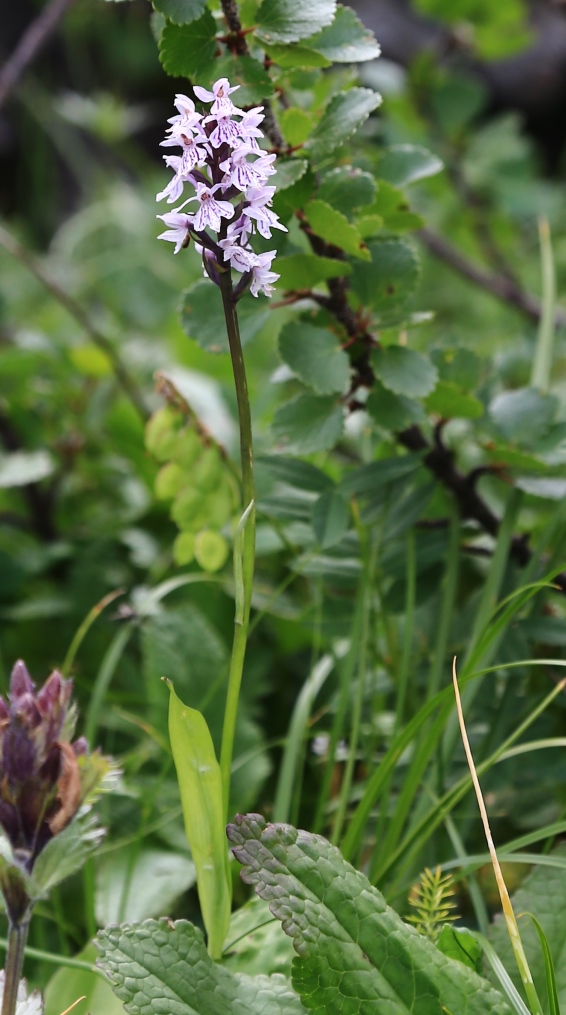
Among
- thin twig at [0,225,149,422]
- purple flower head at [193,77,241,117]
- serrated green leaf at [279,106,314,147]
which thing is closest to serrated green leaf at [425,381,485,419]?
serrated green leaf at [279,106,314,147]

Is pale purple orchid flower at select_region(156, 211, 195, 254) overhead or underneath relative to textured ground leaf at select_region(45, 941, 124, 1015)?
overhead

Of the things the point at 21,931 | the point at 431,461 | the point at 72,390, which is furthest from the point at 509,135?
the point at 21,931

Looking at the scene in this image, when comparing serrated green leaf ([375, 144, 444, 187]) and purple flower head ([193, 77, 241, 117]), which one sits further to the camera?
serrated green leaf ([375, 144, 444, 187])

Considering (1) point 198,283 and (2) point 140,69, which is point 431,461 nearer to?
(1) point 198,283

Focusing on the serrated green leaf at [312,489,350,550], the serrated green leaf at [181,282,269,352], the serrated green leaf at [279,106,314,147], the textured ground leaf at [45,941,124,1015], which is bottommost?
the textured ground leaf at [45,941,124,1015]

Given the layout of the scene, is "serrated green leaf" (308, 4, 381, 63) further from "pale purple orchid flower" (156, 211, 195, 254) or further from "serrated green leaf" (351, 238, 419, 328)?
"pale purple orchid flower" (156, 211, 195, 254)

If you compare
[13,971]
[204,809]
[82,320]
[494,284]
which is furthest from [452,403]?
[494,284]
